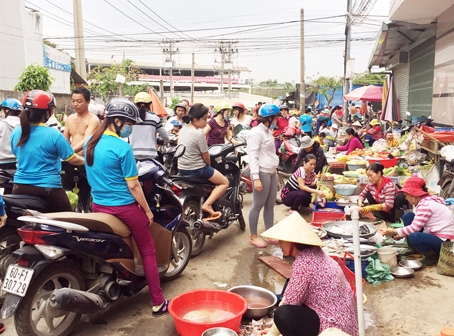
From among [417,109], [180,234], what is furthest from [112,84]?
[180,234]

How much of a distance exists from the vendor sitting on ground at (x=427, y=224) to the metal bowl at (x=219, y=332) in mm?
2704

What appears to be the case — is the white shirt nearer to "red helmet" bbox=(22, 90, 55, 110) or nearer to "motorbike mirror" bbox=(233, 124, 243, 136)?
"red helmet" bbox=(22, 90, 55, 110)

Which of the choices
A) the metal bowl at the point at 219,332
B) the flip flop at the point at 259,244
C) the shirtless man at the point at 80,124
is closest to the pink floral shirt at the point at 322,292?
the metal bowl at the point at 219,332

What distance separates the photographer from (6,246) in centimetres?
430

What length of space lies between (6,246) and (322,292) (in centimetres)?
319

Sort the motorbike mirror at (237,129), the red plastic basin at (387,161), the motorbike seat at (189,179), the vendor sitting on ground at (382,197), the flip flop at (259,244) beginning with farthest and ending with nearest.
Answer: the motorbike mirror at (237,129) < the red plastic basin at (387,161) < the vendor sitting on ground at (382,197) < the flip flop at (259,244) < the motorbike seat at (189,179)

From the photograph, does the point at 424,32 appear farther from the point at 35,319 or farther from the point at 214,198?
the point at 35,319

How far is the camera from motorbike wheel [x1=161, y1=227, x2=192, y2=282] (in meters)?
4.77

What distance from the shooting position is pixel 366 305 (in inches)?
165

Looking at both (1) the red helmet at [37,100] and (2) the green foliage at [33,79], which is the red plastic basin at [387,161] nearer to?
(1) the red helmet at [37,100]

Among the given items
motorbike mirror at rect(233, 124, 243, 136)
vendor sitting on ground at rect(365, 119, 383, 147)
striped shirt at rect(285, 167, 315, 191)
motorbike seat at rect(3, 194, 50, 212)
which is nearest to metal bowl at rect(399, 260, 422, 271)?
striped shirt at rect(285, 167, 315, 191)

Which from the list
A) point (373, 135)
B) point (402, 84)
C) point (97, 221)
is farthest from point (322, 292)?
point (402, 84)

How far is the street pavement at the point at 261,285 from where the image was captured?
12.4ft

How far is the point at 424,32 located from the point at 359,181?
5905mm
